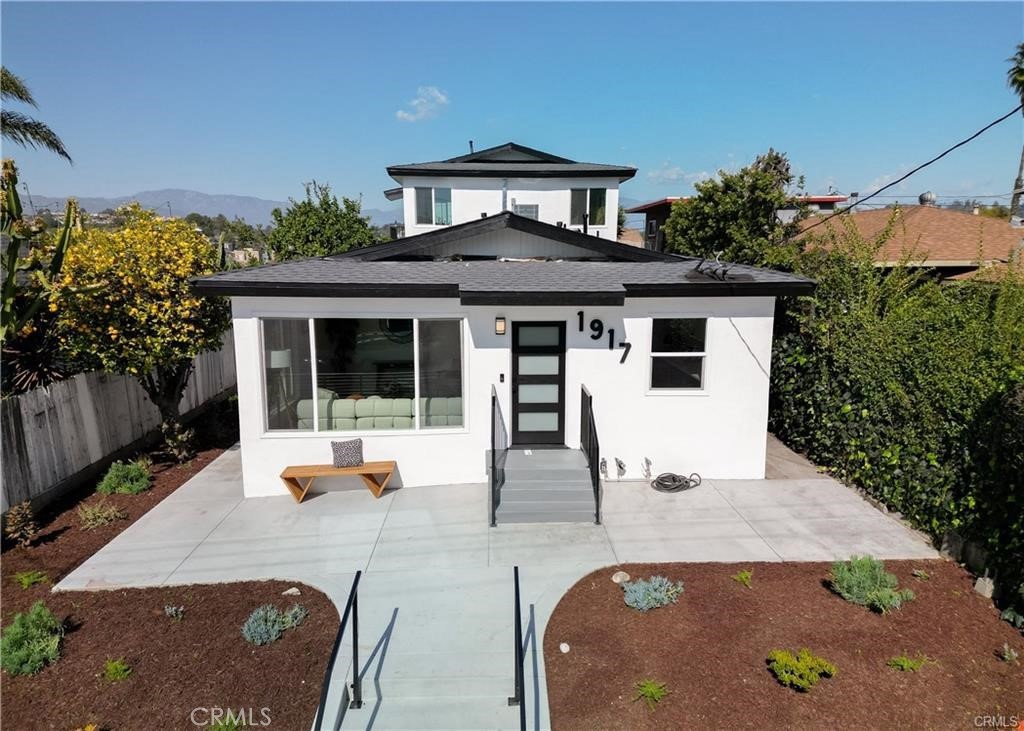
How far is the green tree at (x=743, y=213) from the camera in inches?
675

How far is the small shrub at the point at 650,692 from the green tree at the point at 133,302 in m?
7.78

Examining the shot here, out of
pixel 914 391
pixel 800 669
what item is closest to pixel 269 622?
pixel 800 669

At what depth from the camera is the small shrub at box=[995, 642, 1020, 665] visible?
498 centimetres

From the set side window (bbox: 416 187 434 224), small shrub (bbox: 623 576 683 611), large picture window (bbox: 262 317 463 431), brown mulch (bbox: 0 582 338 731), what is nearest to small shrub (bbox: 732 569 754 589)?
small shrub (bbox: 623 576 683 611)

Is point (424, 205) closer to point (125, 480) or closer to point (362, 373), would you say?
point (362, 373)

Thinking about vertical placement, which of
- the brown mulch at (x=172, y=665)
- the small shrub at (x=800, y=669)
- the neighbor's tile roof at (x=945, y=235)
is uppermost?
the neighbor's tile roof at (x=945, y=235)

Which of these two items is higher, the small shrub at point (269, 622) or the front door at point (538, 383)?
the front door at point (538, 383)

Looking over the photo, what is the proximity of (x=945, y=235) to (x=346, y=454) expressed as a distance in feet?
60.0

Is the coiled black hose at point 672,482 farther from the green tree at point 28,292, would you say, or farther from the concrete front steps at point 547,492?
the green tree at point 28,292

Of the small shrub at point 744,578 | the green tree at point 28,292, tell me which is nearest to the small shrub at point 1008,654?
the small shrub at point 744,578

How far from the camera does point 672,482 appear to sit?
8.74 metres

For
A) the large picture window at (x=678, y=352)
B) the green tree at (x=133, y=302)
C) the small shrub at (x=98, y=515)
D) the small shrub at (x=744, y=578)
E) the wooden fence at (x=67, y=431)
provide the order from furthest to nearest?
the large picture window at (x=678, y=352) < the green tree at (x=133, y=302) < the small shrub at (x=98, y=515) < the wooden fence at (x=67, y=431) < the small shrub at (x=744, y=578)

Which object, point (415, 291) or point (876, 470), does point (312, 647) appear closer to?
point (415, 291)

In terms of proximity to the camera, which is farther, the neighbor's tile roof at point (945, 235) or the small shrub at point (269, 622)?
the neighbor's tile roof at point (945, 235)
